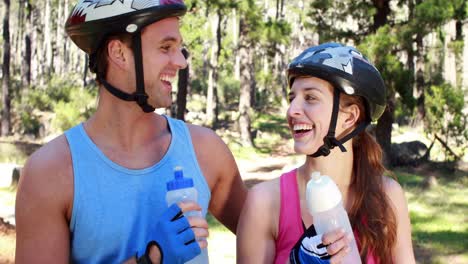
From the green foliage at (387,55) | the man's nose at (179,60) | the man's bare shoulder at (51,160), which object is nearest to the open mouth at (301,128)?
the man's nose at (179,60)

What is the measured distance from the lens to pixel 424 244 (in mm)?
9609

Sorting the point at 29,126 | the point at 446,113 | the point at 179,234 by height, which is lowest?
the point at 29,126

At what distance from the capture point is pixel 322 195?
236 centimetres

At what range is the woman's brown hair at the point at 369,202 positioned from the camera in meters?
2.72

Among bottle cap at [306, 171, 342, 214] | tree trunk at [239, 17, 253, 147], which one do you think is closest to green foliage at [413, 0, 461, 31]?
tree trunk at [239, 17, 253, 147]

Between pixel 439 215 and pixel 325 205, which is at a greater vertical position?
pixel 325 205

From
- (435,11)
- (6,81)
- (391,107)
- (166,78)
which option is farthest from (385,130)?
(166,78)

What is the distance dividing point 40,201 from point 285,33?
70.8ft

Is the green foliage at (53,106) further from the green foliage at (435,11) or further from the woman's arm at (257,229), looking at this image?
the woman's arm at (257,229)

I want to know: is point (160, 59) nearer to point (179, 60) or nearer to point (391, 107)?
point (179, 60)

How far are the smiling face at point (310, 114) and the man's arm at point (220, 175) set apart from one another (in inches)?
13.8

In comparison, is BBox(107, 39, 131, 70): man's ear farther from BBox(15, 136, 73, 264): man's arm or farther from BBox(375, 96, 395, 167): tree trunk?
BBox(375, 96, 395, 167): tree trunk

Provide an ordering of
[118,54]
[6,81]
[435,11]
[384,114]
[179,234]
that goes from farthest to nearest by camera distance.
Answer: [6,81]
[384,114]
[435,11]
[118,54]
[179,234]

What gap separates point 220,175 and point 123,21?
2.65ft
